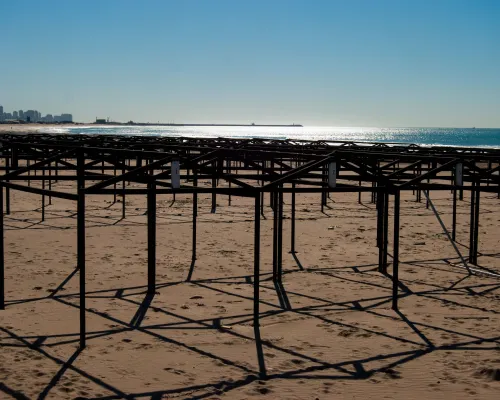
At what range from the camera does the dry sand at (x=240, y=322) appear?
30.3 ft

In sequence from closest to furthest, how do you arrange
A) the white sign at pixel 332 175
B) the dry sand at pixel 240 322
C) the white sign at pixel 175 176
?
1. the dry sand at pixel 240 322
2. the white sign at pixel 175 176
3. the white sign at pixel 332 175

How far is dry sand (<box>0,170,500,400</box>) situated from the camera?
363 inches

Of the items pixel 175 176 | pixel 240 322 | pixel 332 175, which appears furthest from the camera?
pixel 332 175

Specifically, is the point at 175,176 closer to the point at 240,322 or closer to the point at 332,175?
the point at 240,322

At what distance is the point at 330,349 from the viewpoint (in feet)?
35.1

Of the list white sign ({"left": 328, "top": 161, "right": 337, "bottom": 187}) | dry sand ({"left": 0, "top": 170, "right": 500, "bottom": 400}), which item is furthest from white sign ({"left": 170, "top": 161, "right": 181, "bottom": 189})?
white sign ({"left": 328, "top": 161, "right": 337, "bottom": 187})

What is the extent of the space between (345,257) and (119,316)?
7554 mm

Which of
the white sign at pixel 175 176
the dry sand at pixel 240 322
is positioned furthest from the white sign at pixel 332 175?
the white sign at pixel 175 176

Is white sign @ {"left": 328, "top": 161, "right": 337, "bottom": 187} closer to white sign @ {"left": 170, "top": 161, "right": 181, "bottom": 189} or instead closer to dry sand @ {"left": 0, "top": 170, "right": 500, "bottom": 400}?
dry sand @ {"left": 0, "top": 170, "right": 500, "bottom": 400}

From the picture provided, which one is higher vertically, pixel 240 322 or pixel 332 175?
pixel 332 175

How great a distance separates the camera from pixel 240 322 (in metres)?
12.1

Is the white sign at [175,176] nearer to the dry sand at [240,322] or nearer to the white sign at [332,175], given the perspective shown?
the dry sand at [240,322]

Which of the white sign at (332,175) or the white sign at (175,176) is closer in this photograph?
the white sign at (175,176)

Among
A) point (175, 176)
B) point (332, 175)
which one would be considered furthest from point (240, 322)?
point (332, 175)
